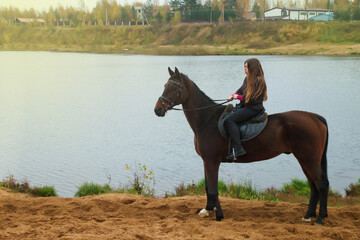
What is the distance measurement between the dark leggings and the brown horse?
21 cm

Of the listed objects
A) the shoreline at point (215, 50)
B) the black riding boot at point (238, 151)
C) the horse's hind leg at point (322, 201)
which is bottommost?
the horse's hind leg at point (322, 201)

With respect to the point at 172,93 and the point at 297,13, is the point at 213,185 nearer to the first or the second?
the point at 172,93

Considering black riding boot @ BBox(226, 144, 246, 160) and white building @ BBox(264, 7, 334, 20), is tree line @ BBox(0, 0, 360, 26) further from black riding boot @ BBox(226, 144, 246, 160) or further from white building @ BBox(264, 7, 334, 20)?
black riding boot @ BBox(226, 144, 246, 160)

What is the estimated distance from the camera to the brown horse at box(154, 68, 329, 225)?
5.87m

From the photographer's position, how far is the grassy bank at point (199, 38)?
65694 millimetres

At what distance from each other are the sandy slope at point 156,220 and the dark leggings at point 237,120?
4.08 ft

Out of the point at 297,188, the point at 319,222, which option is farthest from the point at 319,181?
the point at 297,188

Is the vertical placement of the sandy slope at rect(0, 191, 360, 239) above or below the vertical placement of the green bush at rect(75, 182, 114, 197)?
above

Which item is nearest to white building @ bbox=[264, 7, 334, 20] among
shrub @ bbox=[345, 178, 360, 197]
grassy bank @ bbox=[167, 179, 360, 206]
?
shrub @ bbox=[345, 178, 360, 197]

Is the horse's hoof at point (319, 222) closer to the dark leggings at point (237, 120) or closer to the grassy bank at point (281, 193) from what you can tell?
the dark leggings at point (237, 120)

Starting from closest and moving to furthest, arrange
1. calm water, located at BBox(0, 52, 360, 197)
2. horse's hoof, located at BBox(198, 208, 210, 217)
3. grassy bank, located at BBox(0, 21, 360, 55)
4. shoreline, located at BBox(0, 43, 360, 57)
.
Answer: horse's hoof, located at BBox(198, 208, 210, 217) → calm water, located at BBox(0, 52, 360, 197) → shoreline, located at BBox(0, 43, 360, 57) → grassy bank, located at BBox(0, 21, 360, 55)

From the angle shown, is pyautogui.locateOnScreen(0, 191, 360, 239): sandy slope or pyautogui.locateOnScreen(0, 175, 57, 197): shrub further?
pyautogui.locateOnScreen(0, 175, 57, 197): shrub

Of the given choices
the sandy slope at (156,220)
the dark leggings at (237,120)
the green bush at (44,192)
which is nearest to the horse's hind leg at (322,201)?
the sandy slope at (156,220)

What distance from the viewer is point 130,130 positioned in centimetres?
1870
